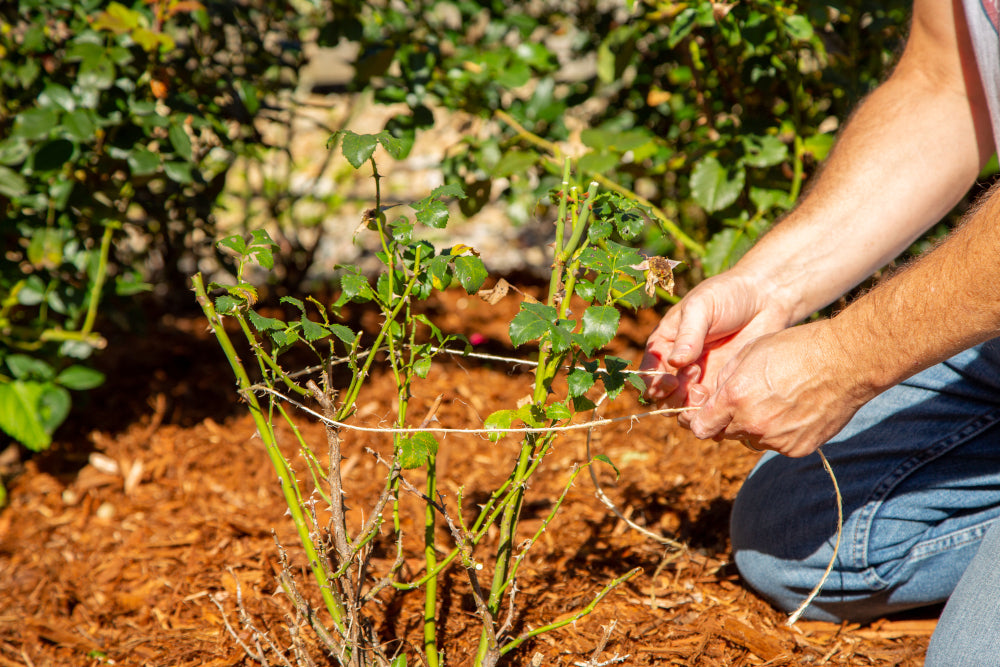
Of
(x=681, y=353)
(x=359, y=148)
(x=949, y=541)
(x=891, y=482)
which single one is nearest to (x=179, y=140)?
(x=359, y=148)

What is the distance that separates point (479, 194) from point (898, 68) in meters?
1.09

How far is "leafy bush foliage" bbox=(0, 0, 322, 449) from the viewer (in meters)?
1.88

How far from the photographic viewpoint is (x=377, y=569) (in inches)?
68.0

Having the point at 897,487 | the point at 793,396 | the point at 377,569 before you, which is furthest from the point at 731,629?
the point at 377,569

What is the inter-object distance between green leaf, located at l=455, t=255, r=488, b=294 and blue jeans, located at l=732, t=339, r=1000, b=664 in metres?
0.91

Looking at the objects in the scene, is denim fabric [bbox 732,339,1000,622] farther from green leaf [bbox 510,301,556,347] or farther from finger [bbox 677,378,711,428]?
green leaf [bbox 510,301,556,347]

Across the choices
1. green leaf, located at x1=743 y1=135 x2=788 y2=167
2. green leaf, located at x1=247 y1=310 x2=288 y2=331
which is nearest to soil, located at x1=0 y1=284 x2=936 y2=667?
green leaf, located at x1=247 y1=310 x2=288 y2=331

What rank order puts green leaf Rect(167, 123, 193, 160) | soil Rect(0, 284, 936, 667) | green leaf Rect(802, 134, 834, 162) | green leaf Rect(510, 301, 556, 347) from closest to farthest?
green leaf Rect(510, 301, 556, 347) < soil Rect(0, 284, 936, 667) < green leaf Rect(167, 123, 193, 160) < green leaf Rect(802, 134, 834, 162)

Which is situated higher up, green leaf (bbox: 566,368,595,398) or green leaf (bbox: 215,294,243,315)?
green leaf (bbox: 215,294,243,315)

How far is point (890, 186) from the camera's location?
162 centimetres

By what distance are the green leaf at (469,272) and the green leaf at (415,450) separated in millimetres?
213

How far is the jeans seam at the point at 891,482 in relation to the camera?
5.25ft

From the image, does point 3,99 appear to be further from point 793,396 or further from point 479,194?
point 793,396

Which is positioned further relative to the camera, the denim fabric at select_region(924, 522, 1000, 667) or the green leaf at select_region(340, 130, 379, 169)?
the denim fabric at select_region(924, 522, 1000, 667)
